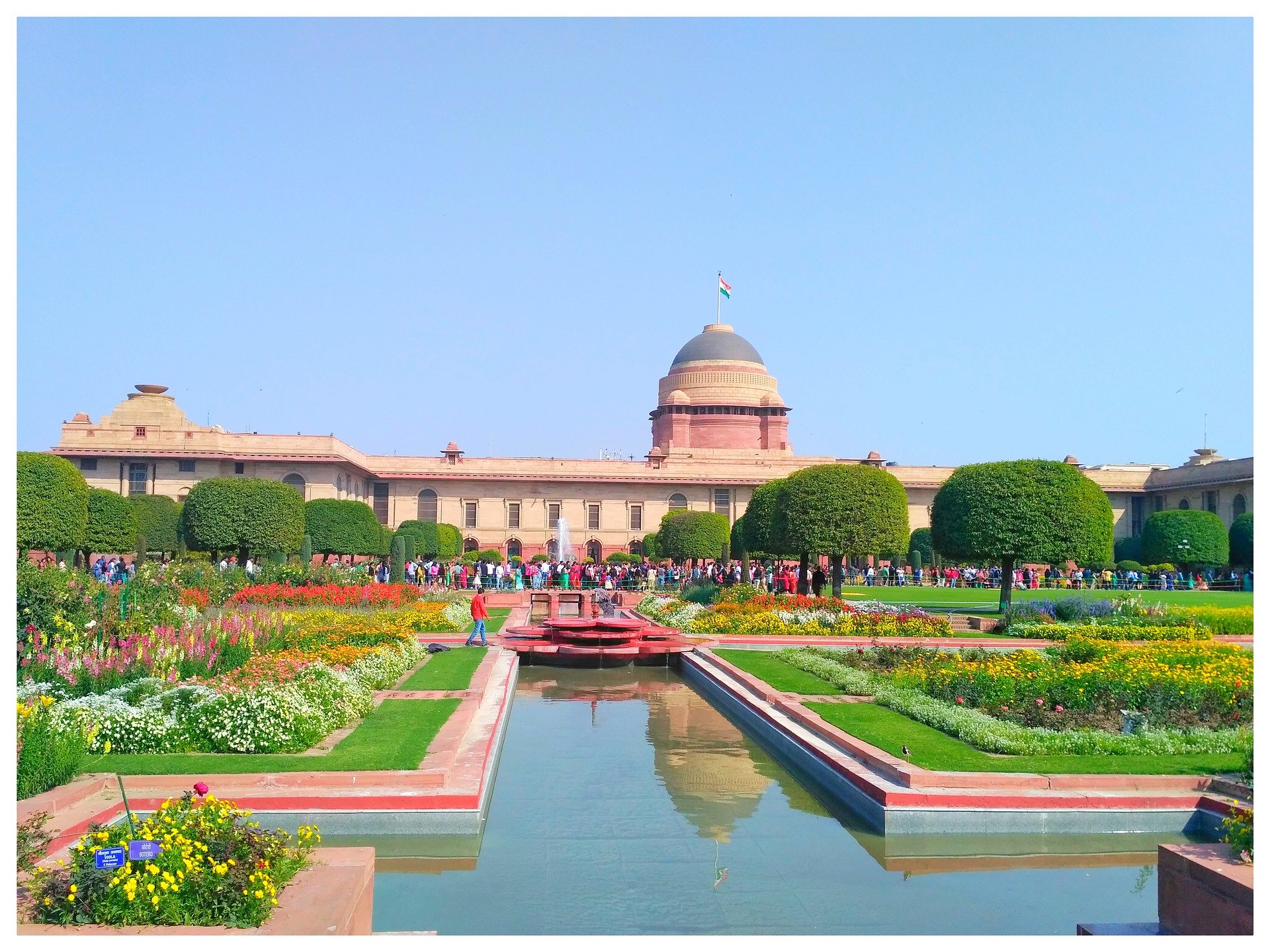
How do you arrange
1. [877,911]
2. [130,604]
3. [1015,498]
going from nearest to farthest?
[877,911], [130,604], [1015,498]

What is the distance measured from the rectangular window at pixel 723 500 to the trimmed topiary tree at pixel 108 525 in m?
23.7

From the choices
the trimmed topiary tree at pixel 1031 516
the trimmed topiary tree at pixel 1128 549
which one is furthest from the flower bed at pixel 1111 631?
the trimmed topiary tree at pixel 1128 549

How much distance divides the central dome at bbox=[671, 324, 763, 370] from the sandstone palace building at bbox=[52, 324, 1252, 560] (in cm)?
24

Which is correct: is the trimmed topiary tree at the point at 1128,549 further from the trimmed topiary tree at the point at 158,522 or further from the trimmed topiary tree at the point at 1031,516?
the trimmed topiary tree at the point at 158,522

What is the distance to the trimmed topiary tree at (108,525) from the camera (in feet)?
98.3

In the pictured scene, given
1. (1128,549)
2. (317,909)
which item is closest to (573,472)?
(1128,549)

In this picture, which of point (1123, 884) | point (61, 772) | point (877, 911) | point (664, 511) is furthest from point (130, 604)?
point (664, 511)

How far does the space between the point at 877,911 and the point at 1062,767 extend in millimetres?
2566

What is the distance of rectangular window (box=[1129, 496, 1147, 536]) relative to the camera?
1921 inches

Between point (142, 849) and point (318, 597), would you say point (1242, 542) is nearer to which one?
point (318, 597)

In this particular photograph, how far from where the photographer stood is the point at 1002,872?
6332mm

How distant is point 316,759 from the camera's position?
7555 mm

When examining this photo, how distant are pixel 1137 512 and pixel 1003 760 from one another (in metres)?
45.4

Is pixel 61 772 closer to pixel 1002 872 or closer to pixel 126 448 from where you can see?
pixel 1002 872
